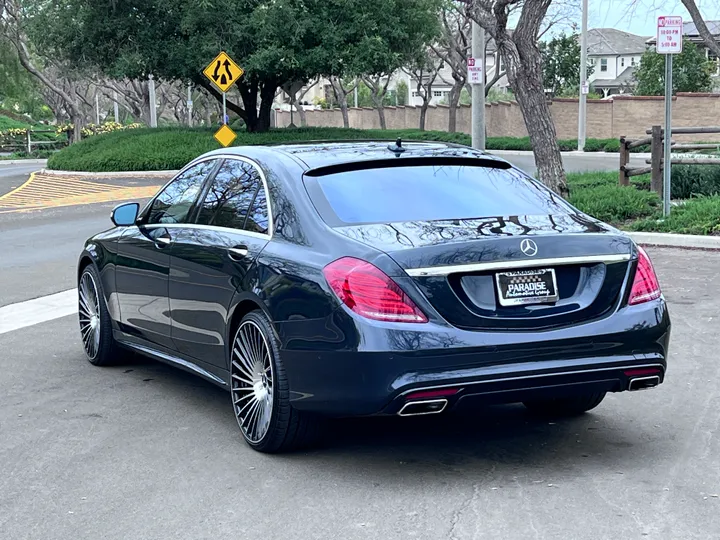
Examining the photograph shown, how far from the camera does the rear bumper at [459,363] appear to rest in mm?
4867

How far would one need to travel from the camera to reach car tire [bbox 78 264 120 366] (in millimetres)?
7770

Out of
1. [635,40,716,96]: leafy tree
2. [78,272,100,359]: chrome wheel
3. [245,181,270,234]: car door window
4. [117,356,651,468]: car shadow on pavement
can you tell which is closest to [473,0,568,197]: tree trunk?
[78,272,100,359]: chrome wheel

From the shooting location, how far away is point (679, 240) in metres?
13.8

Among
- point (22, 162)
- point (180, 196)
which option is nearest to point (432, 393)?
point (180, 196)

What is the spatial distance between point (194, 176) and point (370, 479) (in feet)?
8.77

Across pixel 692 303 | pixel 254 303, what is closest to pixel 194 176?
pixel 254 303

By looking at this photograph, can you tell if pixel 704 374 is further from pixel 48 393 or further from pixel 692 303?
pixel 48 393

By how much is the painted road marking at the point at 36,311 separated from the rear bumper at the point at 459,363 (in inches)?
197

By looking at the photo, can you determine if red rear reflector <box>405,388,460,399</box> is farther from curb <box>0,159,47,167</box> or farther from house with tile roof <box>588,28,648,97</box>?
house with tile roof <box>588,28,648,97</box>

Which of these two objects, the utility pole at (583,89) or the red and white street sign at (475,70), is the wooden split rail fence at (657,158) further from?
the utility pole at (583,89)

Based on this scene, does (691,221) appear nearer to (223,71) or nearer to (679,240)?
(679,240)

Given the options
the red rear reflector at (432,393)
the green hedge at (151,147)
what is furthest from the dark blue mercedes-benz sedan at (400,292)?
the green hedge at (151,147)

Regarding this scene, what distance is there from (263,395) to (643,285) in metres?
2.01

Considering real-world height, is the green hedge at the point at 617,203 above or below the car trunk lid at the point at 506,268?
below
